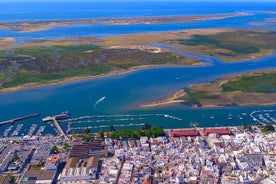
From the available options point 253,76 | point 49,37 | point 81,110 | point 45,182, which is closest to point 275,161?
point 45,182

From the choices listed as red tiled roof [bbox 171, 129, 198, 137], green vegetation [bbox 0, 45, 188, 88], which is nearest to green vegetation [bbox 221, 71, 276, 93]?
green vegetation [bbox 0, 45, 188, 88]

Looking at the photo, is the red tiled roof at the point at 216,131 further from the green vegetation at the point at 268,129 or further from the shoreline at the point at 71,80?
the shoreline at the point at 71,80

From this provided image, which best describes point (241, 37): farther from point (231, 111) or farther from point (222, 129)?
point (222, 129)

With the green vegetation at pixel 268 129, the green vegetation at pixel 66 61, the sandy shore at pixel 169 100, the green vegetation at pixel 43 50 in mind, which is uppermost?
the green vegetation at pixel 43 50

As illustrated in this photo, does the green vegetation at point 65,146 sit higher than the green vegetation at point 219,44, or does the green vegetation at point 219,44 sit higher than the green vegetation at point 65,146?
the green vegetation at point 219,44

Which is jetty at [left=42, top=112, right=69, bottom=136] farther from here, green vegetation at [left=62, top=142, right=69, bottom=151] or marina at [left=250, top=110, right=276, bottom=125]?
marina at [left=250, top=110, right=276, bottom=125]

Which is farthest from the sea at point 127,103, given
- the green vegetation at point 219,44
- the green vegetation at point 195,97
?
the green vegetation at point 219,44

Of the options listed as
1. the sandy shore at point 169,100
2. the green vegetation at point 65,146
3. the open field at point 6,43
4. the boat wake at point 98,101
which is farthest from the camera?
the open field at point 6,43

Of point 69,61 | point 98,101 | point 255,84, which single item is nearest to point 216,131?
point 98,101
